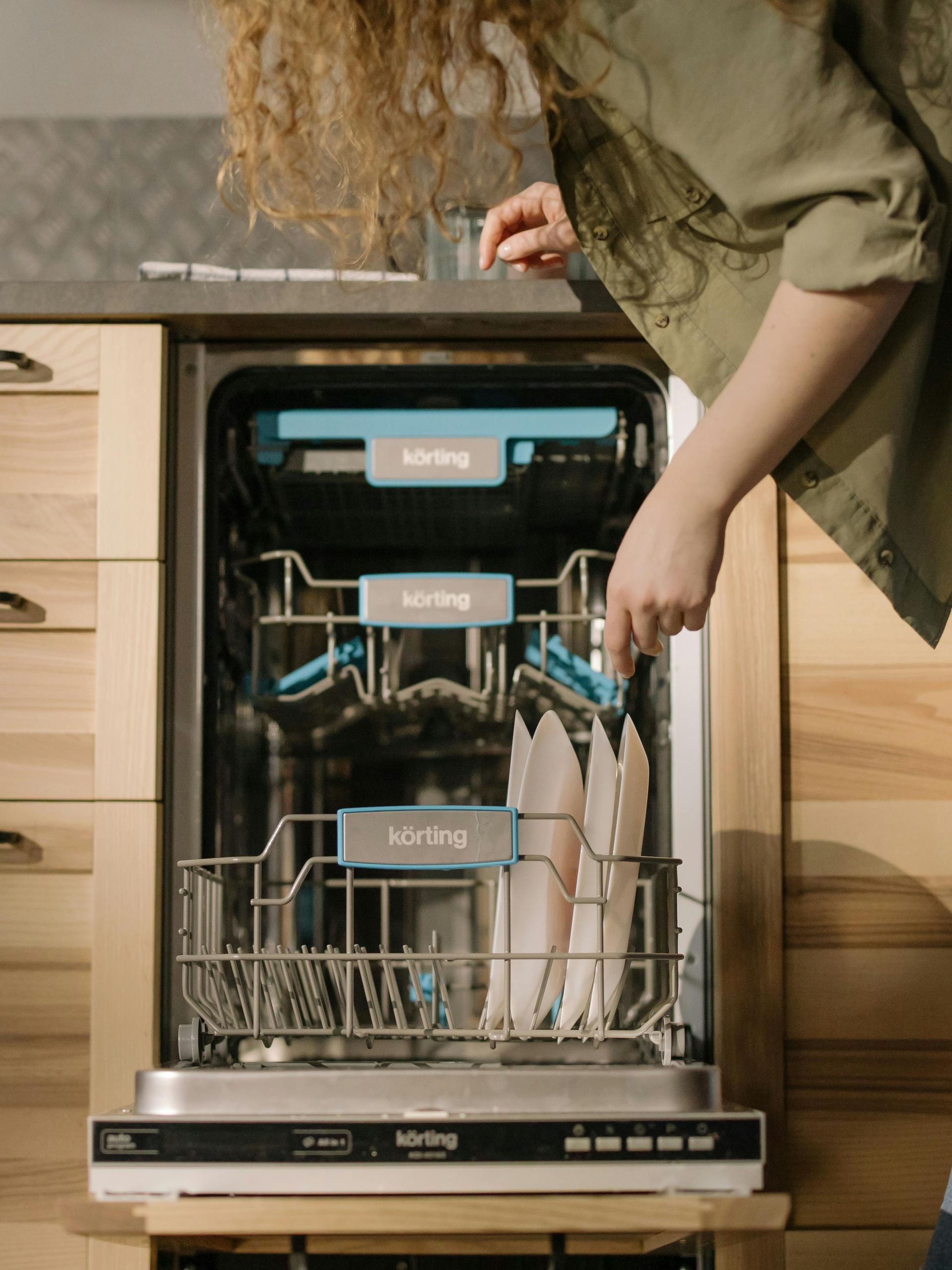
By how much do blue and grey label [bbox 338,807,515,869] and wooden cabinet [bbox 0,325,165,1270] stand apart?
0.30 metres

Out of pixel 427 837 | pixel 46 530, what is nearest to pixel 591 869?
pixel 427 837

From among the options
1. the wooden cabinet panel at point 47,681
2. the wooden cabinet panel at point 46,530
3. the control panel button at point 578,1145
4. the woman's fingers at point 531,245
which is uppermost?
the woman's fingers at point 531,245

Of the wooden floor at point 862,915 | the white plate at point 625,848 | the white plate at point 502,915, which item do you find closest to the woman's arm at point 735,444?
the white plate at point 625,848

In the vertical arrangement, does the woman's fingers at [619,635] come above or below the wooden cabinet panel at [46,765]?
above

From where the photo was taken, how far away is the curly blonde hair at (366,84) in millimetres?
861

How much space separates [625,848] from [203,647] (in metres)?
0.46

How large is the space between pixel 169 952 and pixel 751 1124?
1.88 ft

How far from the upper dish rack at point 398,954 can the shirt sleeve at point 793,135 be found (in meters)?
0.43

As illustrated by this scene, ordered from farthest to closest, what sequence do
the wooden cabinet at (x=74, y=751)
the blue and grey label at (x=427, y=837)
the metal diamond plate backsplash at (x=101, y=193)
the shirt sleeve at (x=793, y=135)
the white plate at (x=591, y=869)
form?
the metal diamond plate backsplash at (x=101, y=193)
the wooden cabinet at (x=74, y=751)
the white plate at (x=591, y=869)
the blue and grey label at (x=427, y=837)
the shirt sleeve at (x=793, y=135)

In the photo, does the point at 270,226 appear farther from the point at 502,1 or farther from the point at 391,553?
the point at 502,1

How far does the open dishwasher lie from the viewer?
0.78m

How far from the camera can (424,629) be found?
56.3 inches

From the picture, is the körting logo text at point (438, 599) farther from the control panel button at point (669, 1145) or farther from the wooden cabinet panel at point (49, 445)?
the control panel button at point (669, 1145)

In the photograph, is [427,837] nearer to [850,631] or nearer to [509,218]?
[850,631]
